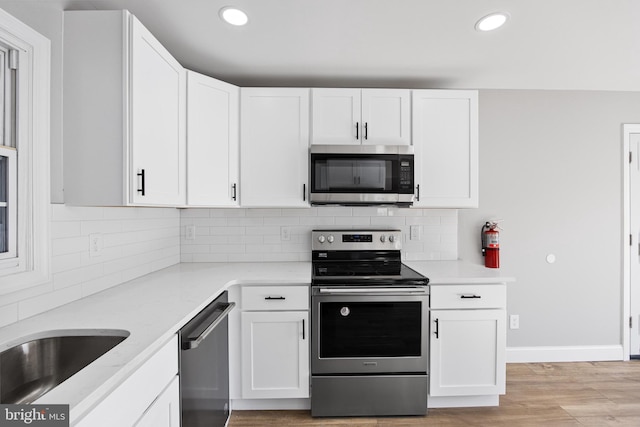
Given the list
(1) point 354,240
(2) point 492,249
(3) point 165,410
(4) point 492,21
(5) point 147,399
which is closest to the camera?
(5) point 147,399

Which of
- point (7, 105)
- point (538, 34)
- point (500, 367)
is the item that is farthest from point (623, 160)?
point (7, 105)

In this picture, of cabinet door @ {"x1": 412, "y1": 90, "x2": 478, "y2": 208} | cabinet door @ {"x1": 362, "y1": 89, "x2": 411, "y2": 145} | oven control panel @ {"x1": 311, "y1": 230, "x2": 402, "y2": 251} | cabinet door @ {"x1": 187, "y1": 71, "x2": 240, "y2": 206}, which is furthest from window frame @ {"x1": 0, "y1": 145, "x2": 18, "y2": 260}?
cabinet door @ {"x1": 412, "y1": 90, "x2": 478, "y2": 208}

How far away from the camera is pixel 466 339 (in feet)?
6.96

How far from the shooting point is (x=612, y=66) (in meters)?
2.34

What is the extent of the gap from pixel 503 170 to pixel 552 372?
1648 mm

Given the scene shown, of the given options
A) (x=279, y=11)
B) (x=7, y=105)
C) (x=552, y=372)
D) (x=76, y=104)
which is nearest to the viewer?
(x=7, y=105)

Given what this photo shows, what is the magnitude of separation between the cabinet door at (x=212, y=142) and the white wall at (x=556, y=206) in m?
1.89

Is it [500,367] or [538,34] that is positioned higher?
[538,34]

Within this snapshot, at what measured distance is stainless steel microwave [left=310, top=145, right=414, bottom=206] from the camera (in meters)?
2.31

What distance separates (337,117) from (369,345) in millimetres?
1525

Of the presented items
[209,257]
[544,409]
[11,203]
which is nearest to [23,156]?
[11,203]

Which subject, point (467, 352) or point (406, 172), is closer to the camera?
point (467, 352)

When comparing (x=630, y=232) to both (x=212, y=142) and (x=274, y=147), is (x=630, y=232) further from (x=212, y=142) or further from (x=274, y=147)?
(x=212, y=142)

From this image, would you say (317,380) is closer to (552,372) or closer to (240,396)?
(240,396)
